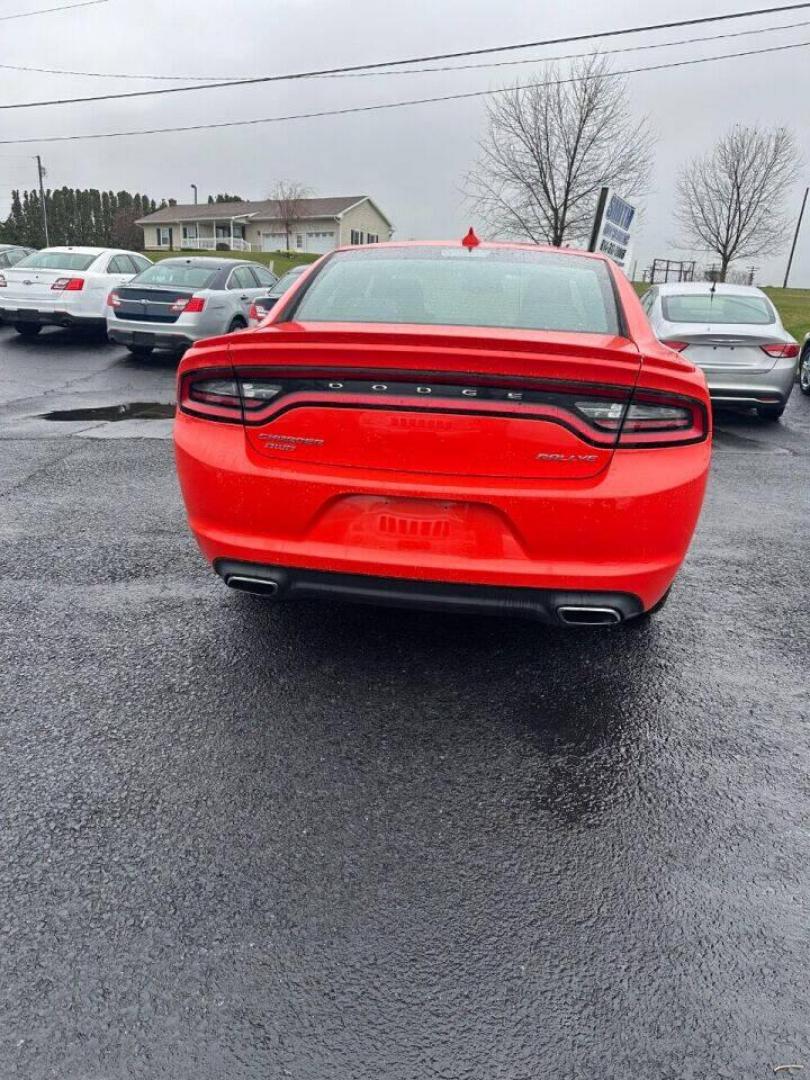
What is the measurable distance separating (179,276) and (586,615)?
1121 cm

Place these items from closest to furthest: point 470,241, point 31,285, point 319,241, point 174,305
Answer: point 470,241
point 174,305
point 31,285
point 319,241

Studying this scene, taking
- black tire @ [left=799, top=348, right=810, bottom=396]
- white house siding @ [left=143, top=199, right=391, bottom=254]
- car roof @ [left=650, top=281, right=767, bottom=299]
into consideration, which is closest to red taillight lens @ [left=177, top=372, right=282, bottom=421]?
car roof @ [left=650, top=281, right=767, bottom=299]

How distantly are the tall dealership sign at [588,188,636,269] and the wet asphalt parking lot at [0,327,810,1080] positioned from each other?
1290 centimetres

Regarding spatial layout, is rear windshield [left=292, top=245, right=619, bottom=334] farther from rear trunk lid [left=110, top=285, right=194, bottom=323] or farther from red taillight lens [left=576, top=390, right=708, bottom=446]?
rear trunk lid [left=110, top=285, right=194, bottom=323]

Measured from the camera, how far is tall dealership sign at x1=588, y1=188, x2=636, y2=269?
599 inches

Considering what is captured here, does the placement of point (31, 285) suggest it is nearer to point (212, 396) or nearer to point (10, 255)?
point (10, 255)

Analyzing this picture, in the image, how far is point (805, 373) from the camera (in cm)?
1155

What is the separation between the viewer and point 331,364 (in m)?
2.58

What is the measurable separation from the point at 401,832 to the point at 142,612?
1885 millimetres

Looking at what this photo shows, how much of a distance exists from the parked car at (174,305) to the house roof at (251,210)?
57794 mm

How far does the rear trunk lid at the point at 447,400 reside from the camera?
2484 millimetres

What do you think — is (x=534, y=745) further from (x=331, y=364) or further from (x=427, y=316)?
(x=427, y=316)

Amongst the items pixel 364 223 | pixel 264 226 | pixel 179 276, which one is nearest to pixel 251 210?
pixel 264 226

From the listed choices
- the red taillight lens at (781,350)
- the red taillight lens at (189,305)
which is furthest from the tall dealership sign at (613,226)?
the red taillight lens at (189,305)
